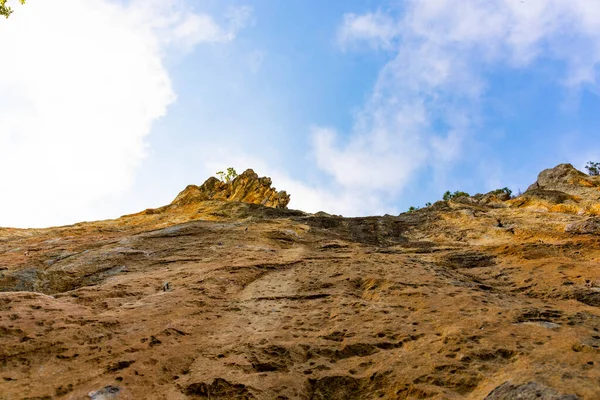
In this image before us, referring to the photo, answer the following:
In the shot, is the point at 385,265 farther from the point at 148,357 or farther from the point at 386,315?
the point at 148,357

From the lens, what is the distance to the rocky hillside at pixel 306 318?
517 centimetres

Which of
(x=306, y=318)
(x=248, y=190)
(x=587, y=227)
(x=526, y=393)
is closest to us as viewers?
(x=526, y=393)

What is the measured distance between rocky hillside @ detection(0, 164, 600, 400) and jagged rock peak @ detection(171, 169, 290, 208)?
2131 centimetres

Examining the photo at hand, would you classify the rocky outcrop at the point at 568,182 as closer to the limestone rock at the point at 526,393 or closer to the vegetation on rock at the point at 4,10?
the limestone rock at the point at 526,393

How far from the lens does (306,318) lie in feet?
24.0

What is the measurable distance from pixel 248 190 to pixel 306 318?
30295 millimetres

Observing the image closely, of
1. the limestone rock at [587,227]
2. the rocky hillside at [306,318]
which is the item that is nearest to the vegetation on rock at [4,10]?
the rocky hillside at [306,318]

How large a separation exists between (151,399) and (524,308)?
5342 mm

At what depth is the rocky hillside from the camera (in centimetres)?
517

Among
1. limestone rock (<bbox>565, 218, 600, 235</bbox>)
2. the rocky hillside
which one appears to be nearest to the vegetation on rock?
the rocky hillside

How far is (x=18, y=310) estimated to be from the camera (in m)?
7.11

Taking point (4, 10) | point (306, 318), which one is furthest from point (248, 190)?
point (306, 318)

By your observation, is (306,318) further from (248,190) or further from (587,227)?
(248,190)

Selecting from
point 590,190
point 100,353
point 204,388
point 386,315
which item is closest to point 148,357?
point 100,353
